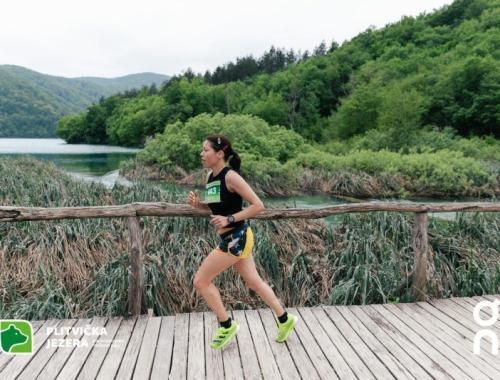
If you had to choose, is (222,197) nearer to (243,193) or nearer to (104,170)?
(243,193)

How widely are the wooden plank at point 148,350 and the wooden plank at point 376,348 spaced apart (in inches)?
62.4

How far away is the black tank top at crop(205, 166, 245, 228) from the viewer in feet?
9.45

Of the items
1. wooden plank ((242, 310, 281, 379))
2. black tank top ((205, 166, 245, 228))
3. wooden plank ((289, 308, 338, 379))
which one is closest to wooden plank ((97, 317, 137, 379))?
wooden plank ((242, 310, 281, 379))

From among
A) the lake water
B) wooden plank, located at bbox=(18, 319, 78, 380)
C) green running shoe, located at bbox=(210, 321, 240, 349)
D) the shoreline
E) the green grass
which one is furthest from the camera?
the lake water

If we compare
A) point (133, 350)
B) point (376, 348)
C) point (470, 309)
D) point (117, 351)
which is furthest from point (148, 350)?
point (470, 309)

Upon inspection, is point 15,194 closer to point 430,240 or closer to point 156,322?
point 156,322

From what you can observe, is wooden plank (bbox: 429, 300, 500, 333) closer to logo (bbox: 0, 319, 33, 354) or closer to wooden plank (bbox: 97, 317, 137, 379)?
wooden plank (bbox: 97, 317, 137, 379)

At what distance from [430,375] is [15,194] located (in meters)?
7.97

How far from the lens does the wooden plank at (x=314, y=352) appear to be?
2775 millimetres

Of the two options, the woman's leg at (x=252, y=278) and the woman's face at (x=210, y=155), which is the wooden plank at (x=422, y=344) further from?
the woman's face at (x=210, y=155)

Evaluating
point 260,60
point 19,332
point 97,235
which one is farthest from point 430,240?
point 260,60

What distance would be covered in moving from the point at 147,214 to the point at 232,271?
1.31 metres

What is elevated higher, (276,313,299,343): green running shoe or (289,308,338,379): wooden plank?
(276,313,299,343): green running shoe

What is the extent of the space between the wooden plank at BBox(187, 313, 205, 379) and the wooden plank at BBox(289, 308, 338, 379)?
0.79 meters
